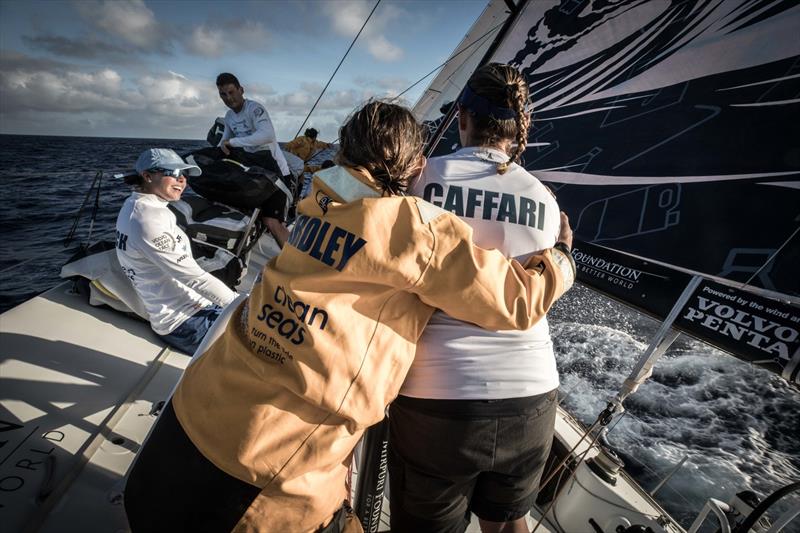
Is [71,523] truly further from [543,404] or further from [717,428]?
[717,428]

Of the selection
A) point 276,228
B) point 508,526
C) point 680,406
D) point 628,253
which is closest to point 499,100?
point 628,253

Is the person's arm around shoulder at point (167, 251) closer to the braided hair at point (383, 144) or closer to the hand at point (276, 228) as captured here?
the hand at point (276, 228)

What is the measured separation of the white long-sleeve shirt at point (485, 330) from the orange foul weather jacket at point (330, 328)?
89 millimetres

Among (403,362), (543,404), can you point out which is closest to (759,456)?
(543,404)

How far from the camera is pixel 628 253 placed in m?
1.59

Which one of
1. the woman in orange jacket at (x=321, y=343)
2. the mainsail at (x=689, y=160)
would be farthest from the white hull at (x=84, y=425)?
the mainsail at (x=689, y=160)

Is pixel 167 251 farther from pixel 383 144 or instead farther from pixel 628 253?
pixel 628 253

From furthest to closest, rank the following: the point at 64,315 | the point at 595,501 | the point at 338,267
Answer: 1. the point at 64,315
2. the point at 595,501
3. the point at 338,267

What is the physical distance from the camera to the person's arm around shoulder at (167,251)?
6.29 feet

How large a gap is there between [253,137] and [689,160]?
3.25 m

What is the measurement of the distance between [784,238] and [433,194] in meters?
1.24

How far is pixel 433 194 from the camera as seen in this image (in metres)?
0.92

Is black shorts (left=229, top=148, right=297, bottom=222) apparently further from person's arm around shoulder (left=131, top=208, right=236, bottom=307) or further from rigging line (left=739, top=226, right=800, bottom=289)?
rigging line (left=739, top=226, right=800, bottom=289)

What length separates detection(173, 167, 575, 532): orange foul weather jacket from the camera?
2.32 ft
